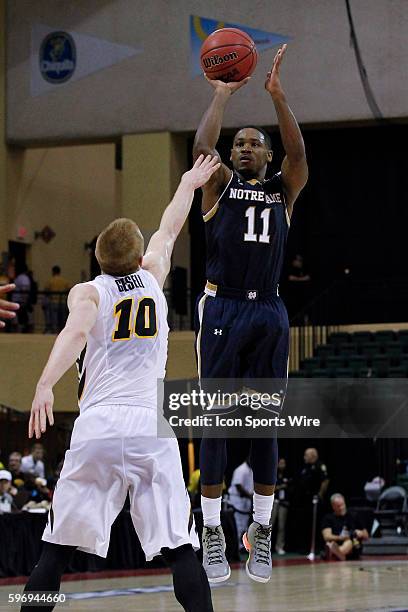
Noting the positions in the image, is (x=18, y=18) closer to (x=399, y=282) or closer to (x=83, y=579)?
(x=399, y=282)

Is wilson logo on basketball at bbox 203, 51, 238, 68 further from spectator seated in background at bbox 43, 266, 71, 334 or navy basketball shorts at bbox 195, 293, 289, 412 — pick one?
spectator seated in background at bbox 43, 266, 71, 334

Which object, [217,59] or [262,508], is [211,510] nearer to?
[262,508]

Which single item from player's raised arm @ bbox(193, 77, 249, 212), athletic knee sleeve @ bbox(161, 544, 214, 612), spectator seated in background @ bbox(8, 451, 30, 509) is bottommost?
spectator seated in background @ bbox(8, 451, 30, 509)

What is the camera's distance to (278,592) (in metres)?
12.9

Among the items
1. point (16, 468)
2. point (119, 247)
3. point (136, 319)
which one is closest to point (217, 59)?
point (119, 247)

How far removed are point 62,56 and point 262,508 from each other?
1972cm

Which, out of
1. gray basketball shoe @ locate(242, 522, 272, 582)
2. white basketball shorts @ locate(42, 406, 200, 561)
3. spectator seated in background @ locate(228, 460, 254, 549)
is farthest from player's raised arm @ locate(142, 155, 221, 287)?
spectator seated in background @ locate(228, 460, 254, 549)

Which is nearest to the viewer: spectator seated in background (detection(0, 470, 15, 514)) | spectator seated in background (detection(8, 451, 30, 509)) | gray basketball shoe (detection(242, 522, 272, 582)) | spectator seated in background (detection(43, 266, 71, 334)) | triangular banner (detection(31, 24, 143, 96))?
gray basketball shoe (detection(242, 522, 272, 582))

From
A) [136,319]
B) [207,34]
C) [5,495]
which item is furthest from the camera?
[207,34]

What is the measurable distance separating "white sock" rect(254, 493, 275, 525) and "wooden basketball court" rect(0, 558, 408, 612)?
318cm

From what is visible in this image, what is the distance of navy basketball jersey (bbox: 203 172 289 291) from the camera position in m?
7.64

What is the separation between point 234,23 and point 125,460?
19.8 metres

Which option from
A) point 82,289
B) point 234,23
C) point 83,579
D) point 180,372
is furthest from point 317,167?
point 82,289

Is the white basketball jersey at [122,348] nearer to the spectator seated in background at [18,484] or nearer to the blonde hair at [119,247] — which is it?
the blonde hair at [119,247]
